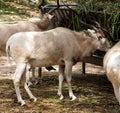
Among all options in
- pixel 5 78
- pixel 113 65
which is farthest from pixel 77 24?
pixel 113 65

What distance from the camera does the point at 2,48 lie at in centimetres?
966

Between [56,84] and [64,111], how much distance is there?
221 cm

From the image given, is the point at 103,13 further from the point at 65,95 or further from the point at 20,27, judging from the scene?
the point at 20,27

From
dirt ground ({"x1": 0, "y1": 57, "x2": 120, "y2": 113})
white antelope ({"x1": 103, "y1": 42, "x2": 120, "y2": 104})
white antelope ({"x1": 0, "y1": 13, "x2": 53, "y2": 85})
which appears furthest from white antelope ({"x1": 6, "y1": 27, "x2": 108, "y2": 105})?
white antelope ({"x1": 103, "y1": 42, "x2": 120, "y2": 104})

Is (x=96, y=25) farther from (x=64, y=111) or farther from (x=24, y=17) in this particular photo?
(x=24, y=17)

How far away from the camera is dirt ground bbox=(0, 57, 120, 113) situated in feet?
24.9

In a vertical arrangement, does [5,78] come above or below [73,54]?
below

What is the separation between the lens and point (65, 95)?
8617mm

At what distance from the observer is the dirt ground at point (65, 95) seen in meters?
7.60

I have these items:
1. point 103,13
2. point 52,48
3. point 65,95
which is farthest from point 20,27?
point 103,13

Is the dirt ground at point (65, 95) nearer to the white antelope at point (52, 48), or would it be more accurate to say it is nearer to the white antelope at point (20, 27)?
the white antelope at point (52, 48)

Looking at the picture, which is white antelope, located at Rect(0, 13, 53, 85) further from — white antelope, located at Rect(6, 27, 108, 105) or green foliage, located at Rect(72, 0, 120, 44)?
white antelope, located at Rect(6, 27, 108, 105)

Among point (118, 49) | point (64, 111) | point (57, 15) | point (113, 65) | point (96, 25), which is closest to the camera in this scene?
point (113, 65)

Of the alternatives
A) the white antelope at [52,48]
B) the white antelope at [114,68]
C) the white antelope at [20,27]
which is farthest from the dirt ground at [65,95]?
the white antelope at [114,68]
